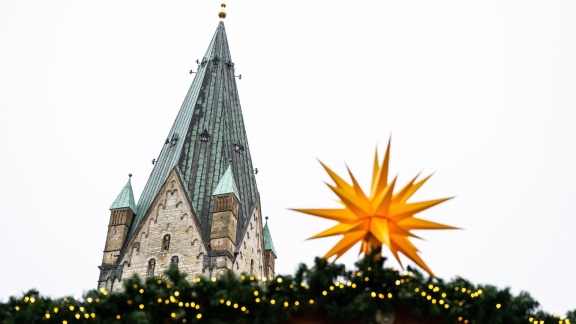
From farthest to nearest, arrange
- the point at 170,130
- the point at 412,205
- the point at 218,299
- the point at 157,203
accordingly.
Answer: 1. the point at 170,130
2. the point at 157,203
3. the point at 412,205
4. the point at 218,299

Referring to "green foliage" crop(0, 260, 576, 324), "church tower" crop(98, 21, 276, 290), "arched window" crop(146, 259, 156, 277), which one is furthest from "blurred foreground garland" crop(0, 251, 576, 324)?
"arched window" crop(146, 259, 156, 277)

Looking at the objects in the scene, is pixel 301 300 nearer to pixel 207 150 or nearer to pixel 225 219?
pixel 225 219

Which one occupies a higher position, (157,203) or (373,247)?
(157,203)

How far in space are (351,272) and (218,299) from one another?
7.50ft

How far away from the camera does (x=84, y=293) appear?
15016 millimetres

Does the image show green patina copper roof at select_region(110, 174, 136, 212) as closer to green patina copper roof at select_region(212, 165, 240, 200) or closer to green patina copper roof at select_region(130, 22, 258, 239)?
green patina copper roof at select_region(130, 22, 258, 239)

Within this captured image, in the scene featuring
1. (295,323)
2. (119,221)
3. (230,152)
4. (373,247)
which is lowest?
(295,323)

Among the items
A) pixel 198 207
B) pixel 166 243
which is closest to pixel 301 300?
pixel 166 243

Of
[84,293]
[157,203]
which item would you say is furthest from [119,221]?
[84,293]

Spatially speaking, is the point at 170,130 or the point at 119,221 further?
the point at 170,130

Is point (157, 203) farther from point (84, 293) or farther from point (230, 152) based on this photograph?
point (84, 293)

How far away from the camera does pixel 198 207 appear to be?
46.9 metres

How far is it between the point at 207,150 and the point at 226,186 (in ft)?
11.1

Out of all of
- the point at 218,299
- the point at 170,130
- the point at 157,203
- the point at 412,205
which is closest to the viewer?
the point at 218,299
